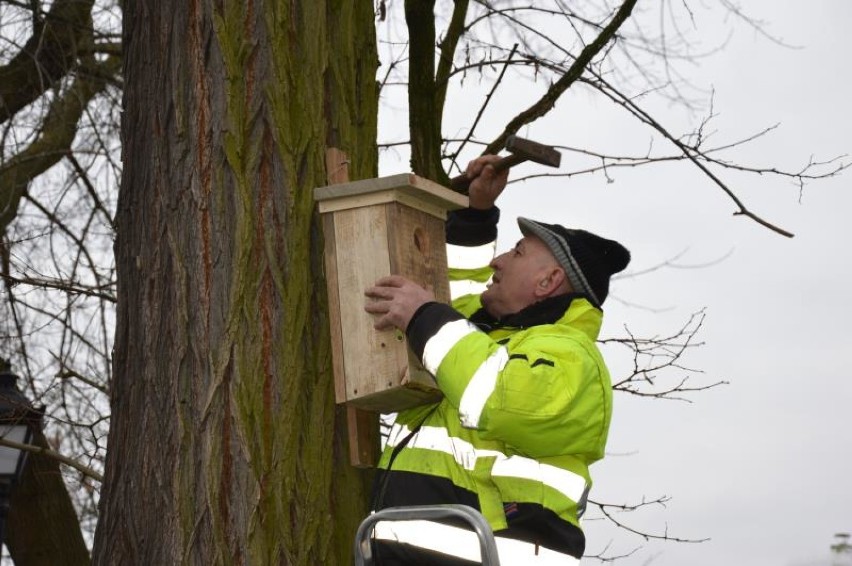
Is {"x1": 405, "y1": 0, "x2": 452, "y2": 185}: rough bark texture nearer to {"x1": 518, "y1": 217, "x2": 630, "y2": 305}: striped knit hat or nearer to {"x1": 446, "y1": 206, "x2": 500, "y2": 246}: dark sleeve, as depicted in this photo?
{"x1": 446, "y1": 206, "x2": 500, "y2": 246}: dark sleeve

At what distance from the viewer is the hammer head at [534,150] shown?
3418 millimetres

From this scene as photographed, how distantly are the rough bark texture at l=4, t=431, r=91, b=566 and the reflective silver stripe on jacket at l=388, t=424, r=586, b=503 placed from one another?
2727mm

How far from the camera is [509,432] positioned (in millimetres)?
3070

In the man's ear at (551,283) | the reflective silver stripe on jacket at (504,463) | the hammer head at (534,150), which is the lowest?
the reflective silver stripe on jacket at (504,463)

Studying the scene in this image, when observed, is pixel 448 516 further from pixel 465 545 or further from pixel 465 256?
pixel 465 256

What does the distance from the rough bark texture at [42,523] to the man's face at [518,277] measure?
2608 mm

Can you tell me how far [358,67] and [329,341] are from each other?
2.71 feet

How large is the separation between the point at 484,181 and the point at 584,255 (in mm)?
435

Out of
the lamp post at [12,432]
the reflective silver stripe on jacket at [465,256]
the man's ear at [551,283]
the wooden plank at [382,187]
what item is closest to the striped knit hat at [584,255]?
the man's ear at [551,283]

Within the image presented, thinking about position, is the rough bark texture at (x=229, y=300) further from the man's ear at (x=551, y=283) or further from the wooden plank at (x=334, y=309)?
the man's ear at (x=551, y=283)

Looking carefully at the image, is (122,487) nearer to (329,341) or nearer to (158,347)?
(158,347)

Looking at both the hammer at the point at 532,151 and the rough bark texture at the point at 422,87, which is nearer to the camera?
the hammer at the point at 532,151

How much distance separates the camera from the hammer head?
3418mm

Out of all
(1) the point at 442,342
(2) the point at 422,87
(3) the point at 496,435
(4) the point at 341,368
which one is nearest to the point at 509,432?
(3) the point at 496,435
